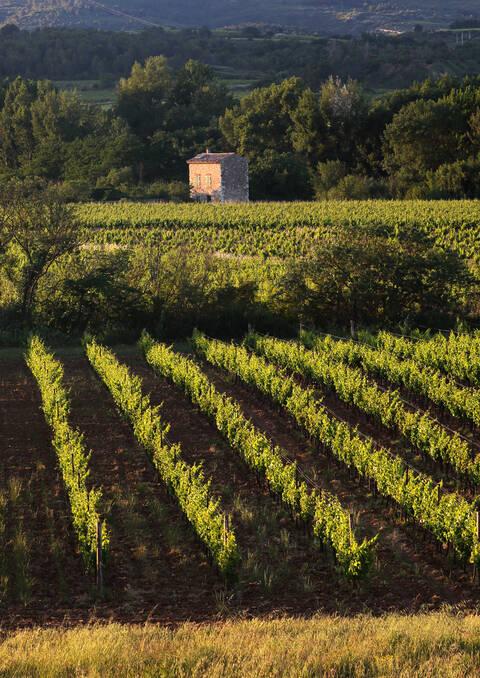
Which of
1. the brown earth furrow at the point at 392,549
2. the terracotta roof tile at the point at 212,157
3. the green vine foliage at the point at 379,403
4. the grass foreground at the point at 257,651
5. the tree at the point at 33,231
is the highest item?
the terracotta roof tile at the point at 212,157

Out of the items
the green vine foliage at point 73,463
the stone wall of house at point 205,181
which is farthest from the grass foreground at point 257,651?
the stone wall of house at point 205,181

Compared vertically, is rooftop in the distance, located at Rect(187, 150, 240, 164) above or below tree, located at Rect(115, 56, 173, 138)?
below

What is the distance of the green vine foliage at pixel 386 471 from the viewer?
13.9 meters

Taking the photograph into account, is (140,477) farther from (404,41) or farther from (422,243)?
(404,41)

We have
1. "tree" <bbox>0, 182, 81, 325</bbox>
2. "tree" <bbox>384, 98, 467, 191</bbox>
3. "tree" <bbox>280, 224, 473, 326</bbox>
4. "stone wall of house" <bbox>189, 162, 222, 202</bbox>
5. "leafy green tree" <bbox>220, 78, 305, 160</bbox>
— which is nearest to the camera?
"tree" <bbox>0, 182, 81, 325</bbox>

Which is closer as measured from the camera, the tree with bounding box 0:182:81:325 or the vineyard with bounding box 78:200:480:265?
the tree with bounding box 0:182:81:325

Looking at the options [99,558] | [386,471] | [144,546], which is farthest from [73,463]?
[386,471]

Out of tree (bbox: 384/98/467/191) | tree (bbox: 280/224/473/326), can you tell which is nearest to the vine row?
tree (bbox: 280/224/473/326)

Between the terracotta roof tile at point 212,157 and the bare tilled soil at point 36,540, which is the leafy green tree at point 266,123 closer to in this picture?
the terracotta roof tile at point 212,157

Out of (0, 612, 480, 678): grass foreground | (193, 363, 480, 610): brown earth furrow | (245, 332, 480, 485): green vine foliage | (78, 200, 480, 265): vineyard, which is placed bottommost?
(193, 363, 480, 610): brown earth furrow

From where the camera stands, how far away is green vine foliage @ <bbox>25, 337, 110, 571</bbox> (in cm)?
1392

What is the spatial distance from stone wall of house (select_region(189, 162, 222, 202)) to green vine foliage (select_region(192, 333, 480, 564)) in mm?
61639

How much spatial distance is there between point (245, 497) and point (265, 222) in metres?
51.7

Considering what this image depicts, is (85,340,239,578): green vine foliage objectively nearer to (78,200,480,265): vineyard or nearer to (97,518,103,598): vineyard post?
(97,518,103,598): vineyard post
